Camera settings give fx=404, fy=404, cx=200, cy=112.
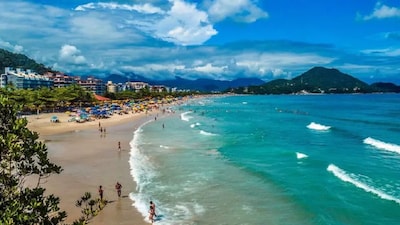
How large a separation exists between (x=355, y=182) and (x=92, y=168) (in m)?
17.6

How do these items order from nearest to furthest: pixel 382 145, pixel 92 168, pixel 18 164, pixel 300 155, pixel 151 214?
pixel 18 164 < pixel 151 214 < pixel 92 168 < pixel 300 155 < pixel 382 145

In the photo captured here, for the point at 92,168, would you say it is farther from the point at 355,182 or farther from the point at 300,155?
the point at 355,182

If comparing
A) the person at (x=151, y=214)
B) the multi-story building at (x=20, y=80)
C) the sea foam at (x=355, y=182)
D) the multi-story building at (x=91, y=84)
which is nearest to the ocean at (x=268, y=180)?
the sea foam at (x=355, y=182)

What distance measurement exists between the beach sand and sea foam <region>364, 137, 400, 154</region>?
2379cm

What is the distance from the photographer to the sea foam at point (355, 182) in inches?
835

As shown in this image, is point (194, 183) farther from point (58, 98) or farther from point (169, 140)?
point (58, 98)

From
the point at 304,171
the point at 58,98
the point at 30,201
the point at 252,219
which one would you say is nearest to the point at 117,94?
the point at 58,98

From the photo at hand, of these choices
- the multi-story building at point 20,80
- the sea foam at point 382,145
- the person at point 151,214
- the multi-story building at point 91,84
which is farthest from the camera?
the multi-story building at point 91,84

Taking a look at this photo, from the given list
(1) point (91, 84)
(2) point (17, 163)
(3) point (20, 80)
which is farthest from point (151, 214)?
(1) point (91, 84)

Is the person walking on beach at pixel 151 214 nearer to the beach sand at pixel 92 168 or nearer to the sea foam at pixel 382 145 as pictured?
the beach sand at pixel 92 168

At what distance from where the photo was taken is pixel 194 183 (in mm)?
24062

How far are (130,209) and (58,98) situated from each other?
67.7 meters

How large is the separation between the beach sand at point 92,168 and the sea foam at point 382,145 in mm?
23788

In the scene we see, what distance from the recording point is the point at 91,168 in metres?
28.8
